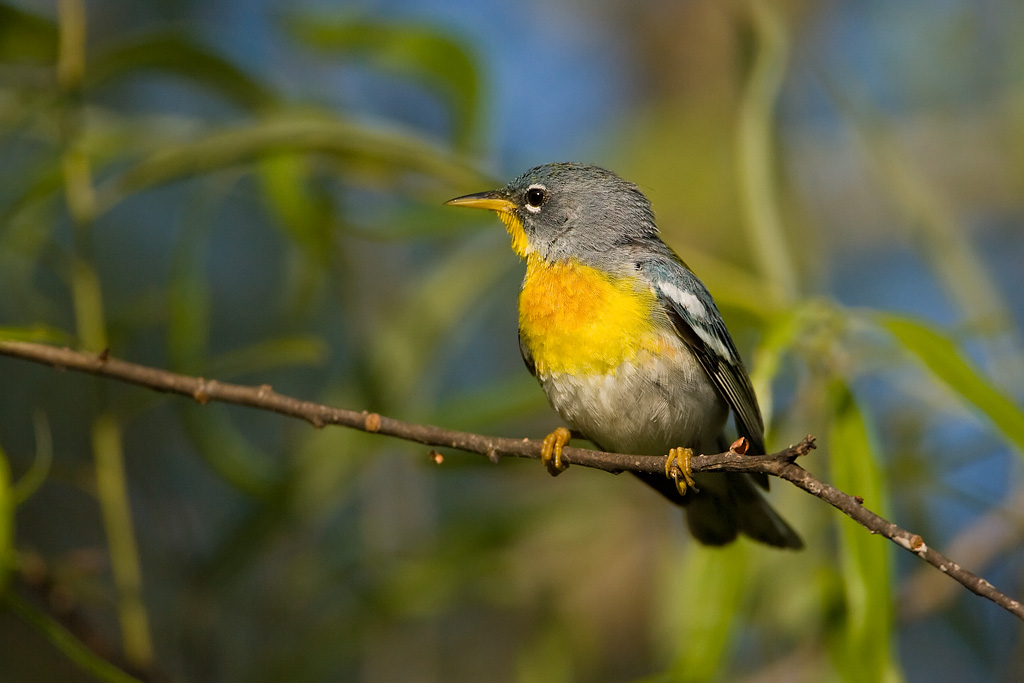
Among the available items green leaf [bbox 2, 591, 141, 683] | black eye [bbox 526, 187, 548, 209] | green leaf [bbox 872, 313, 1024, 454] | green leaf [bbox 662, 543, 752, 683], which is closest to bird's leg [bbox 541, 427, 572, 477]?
green leaf [bbox 662, 543, 752, 683]

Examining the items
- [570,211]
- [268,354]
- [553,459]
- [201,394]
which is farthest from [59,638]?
[570,211]

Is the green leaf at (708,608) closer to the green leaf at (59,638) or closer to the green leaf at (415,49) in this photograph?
the green leaf at (59,638)

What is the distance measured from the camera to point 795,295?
10.7 feet

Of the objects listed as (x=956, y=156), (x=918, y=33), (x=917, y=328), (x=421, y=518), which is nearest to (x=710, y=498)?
(x=917, y=328)

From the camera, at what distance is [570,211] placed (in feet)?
12.0

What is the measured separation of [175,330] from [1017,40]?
7495mm

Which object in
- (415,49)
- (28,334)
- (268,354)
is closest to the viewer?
(28,334)

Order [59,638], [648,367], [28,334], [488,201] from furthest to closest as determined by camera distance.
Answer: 1. [488,201]
2. [648,367]
3. [59,638]
4. [28,334]

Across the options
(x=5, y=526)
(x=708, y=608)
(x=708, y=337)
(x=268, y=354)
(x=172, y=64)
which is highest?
(x=172, y=64)

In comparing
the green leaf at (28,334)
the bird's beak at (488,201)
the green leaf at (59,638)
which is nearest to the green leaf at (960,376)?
the bird's beak at (488,201)

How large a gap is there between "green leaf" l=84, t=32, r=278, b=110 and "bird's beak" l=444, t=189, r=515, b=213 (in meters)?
0.85

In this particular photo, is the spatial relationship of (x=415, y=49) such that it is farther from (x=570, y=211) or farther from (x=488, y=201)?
(x=570, y=211)

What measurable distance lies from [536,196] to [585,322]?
81cm

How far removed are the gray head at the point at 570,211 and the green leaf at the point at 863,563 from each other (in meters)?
1.21
